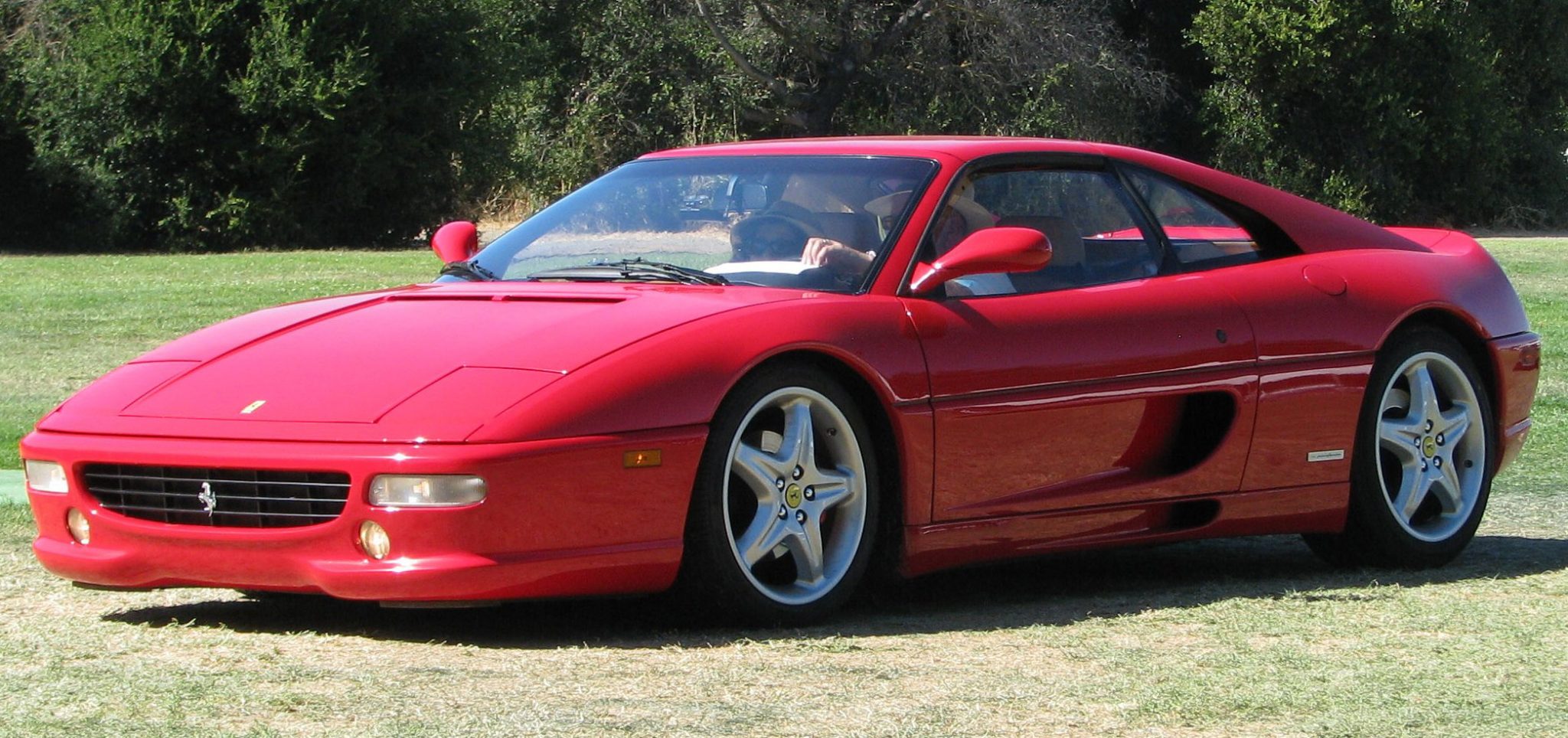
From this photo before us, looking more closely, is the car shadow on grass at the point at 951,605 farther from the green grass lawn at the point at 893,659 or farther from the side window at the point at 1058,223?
the side window at the point at 1058,223

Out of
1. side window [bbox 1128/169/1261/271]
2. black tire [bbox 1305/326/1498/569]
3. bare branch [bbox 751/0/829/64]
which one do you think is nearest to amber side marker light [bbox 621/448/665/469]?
side window [bbox 1128/169/1261/271]

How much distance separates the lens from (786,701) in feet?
13.7

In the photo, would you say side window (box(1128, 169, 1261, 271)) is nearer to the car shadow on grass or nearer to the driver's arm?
the car shadow on grass

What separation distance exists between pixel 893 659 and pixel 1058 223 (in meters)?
1.80

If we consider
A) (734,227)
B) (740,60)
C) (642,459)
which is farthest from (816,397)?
(740,60)

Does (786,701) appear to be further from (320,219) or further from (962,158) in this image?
(320,219)

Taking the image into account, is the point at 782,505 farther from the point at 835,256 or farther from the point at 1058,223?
the point at 1058,223

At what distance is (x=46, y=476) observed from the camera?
16.8 feet

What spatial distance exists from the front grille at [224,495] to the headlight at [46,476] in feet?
0.41

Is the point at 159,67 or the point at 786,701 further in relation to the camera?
the point at 159,67

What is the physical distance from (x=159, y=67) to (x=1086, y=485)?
93.6ft

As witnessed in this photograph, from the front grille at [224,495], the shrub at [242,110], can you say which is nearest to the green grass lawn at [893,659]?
the front grille at [224,495]

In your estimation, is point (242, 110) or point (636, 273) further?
point (242, 110)

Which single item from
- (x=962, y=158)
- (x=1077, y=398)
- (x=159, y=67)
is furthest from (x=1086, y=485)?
(x=159, y=67)
